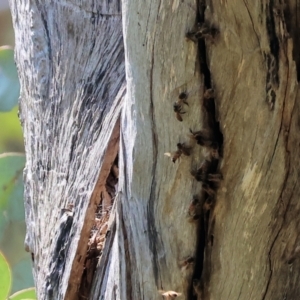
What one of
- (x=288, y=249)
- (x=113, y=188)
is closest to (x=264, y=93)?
(x=288, y=249)

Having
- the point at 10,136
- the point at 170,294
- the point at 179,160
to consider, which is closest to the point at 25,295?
the point at 10,136

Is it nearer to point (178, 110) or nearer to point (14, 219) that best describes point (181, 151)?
point (178, 110)

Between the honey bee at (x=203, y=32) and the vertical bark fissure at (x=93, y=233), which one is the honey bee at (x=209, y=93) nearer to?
the honey bee at (x=203, y=32)

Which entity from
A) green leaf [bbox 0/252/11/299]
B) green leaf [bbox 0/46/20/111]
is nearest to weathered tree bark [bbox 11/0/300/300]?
green leaf [bbox 0/252/11/299]

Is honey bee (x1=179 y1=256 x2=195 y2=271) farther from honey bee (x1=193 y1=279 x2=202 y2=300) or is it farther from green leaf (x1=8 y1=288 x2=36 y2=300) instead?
green leaf (x1=8 y1=288 x2=36 y2=300)

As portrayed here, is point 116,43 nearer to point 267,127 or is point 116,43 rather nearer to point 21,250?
point 267,127

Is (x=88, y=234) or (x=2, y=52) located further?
(x=2, y=52)

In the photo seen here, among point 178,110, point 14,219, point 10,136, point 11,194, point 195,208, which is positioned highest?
point 178,110
